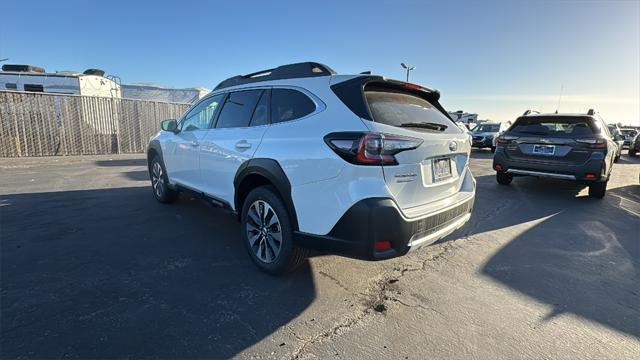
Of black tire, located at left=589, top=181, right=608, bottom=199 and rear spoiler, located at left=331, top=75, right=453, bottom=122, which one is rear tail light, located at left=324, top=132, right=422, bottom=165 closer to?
rear spoiler, located at left=331, top=75, right=453, bottom=122

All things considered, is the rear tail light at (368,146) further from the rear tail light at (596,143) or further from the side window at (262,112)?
the rear tail light at (596,143)

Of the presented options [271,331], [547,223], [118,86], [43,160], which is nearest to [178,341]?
[271,331]

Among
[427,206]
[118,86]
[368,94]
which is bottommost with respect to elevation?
[427,206]

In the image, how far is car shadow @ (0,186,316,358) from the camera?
7.24ft

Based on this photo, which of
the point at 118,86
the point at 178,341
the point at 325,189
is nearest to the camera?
the point at 178,341

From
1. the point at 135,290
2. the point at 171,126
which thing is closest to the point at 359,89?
the point at 135,290

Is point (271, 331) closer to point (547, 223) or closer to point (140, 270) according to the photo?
point (140, 270)

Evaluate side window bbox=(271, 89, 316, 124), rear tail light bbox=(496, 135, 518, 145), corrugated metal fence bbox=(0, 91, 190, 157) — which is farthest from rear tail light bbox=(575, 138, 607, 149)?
corrugated metal fence bbox=(0, 91, 190, 157)

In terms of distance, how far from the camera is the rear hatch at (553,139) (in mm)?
6086

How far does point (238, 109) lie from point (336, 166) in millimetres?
1775

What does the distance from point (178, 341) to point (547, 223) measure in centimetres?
514

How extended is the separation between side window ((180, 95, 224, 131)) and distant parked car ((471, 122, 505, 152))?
16672 millimetres

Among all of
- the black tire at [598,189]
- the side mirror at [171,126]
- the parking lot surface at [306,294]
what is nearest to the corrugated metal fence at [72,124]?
the parking lot surface at [306,294]

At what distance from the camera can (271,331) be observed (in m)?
2.36
